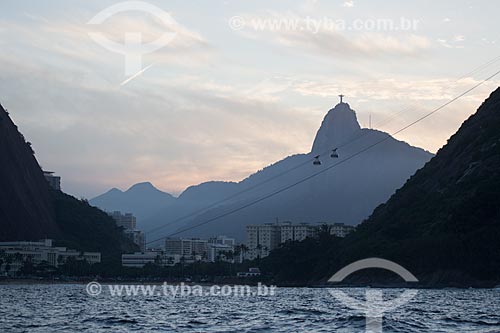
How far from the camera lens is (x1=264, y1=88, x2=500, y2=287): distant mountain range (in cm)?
10936

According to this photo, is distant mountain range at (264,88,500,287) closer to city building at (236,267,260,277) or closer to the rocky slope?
city building at (236,267,260,277)

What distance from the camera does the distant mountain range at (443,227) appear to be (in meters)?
109

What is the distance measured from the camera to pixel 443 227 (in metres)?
122

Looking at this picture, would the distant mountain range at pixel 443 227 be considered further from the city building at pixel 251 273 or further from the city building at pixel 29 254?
the city building at pixel 29 254

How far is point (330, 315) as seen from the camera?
46938mm

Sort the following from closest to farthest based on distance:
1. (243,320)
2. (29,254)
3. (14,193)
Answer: (243,320) < (29,254) < (14,193)

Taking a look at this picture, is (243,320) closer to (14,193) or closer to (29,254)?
(29,254)

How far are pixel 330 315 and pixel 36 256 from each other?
471 ft

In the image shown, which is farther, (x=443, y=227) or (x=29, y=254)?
(x=29, y=254)

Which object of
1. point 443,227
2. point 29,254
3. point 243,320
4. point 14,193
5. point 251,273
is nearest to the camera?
point 243,320

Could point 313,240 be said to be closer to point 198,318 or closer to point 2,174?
point 2,174

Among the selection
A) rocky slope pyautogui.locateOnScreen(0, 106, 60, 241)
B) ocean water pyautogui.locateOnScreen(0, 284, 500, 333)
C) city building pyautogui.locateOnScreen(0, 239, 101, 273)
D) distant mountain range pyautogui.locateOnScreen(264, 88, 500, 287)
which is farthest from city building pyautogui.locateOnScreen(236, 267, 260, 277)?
ocean water pyautogui.locateOnScreen(0, 284, 500, 333)

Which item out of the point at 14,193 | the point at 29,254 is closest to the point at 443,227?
the point at 29,254

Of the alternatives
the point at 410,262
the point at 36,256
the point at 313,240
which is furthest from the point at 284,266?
the point at 36,256
